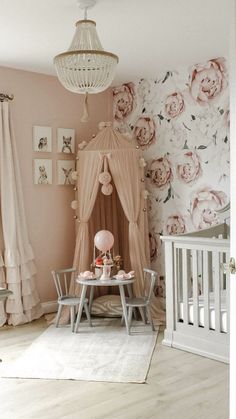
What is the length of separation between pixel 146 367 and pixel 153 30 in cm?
241

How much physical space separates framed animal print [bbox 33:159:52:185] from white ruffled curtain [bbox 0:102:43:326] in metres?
0.29

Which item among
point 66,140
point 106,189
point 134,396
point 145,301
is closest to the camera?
point 134,396

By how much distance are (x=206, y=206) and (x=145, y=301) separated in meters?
1.04

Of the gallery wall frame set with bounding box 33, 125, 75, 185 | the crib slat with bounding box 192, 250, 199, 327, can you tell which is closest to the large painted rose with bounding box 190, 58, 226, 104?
the gallery wall frame set with bounding box 33, 125, 75, 185

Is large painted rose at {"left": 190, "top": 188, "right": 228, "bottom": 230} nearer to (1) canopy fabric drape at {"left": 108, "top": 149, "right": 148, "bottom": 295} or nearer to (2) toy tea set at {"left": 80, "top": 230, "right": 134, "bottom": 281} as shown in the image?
(1) canopy fabric drape at {"left": 108, "top": 149, "right": 148, "bottom": 295}

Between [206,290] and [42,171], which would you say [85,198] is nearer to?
[42,171]

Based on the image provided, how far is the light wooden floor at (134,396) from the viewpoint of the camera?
2.60 metres

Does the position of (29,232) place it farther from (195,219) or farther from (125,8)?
(125,8)

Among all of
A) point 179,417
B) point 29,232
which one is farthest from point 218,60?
point 179,417

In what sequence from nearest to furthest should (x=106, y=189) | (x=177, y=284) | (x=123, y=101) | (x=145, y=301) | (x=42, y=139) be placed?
(x=177, y=284) → (x=145, y=301) → (x=106, y=189) → (x=42, y=139) → (x=123, y=101)

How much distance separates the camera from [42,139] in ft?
15.6

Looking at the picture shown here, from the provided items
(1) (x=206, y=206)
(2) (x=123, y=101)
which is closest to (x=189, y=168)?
(1) (x=206, y=206)

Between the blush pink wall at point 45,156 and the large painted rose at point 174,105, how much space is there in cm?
90

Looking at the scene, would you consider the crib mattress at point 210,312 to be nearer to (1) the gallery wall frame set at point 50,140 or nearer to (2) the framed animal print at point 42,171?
(2) the framed animal print at point 42,171
